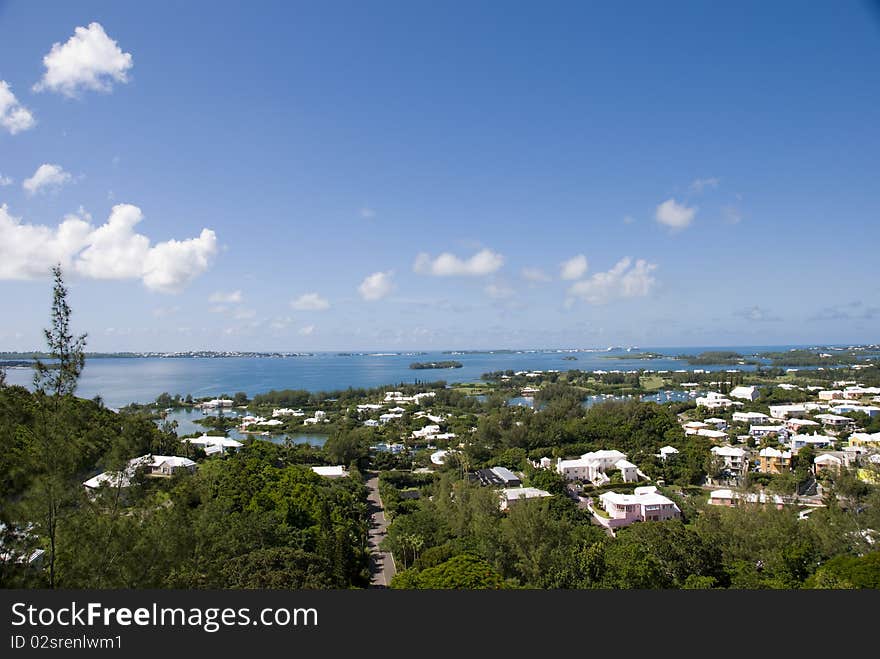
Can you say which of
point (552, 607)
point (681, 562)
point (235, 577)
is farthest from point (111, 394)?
point (552, 607)

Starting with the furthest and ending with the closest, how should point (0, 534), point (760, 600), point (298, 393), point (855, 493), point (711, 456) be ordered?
point (298, 393) < point (711, 456) < point (855, 493) < point (0, 534) < point (760, 600)

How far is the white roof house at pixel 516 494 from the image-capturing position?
11.7m

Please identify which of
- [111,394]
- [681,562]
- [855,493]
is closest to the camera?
[681,562]

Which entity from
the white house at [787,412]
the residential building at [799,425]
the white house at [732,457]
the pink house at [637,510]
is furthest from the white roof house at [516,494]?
the white house at [787,412]

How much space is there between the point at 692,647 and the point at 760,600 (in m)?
0.48

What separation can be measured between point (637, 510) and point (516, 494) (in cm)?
272

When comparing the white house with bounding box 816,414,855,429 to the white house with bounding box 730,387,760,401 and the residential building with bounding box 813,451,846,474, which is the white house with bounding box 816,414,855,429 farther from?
the white house with bounding box 730,387,760,401

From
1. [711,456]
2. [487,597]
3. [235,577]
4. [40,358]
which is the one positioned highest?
[40,358]

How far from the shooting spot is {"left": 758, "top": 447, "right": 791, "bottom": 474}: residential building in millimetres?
15767

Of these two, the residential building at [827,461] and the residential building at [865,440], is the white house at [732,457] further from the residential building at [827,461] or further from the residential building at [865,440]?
the residential building at [865,440]

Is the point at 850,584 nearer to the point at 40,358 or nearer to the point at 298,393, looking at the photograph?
the point at 40,358

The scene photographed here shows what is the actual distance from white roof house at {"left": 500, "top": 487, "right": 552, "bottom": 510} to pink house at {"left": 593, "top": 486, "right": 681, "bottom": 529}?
142cm

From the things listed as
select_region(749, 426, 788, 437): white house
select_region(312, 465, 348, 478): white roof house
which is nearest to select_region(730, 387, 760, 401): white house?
select_region(749, 426, 788, 437): white house

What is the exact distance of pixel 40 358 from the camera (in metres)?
3.70
